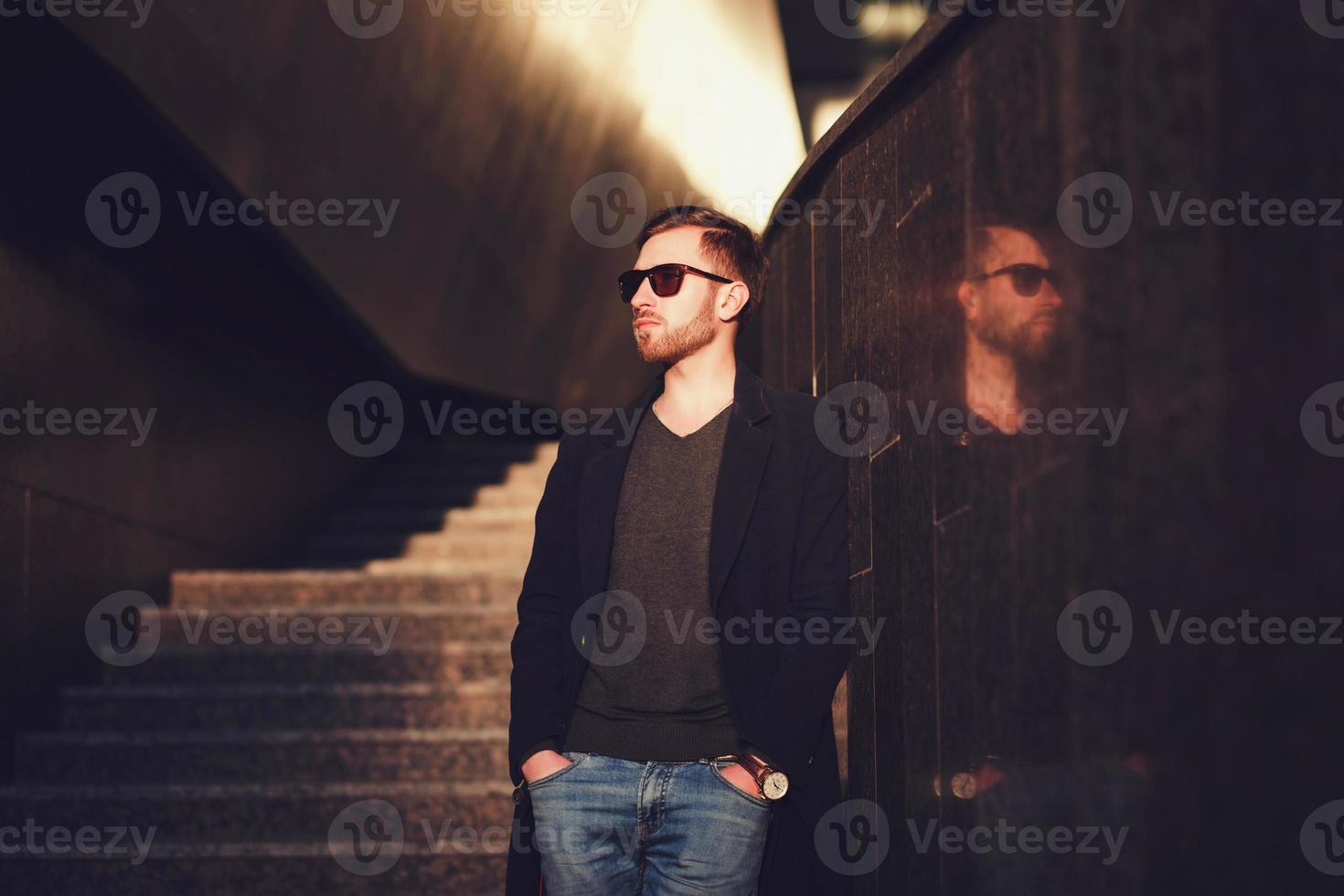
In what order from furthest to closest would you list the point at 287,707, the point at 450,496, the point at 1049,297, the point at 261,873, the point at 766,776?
the point at 450,496 → the point at 287,707 → the point at 261,873 → the point at 766,776 → the point at 1049,297

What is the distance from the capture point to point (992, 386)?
6.74 feet

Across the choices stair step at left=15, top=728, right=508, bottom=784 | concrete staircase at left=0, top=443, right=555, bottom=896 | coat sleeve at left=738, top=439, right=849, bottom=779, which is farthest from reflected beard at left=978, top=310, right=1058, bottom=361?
stair step at left=15, top=728, right=508, bottom=784

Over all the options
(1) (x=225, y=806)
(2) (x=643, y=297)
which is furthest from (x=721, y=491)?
(1) (x=225, y=806)

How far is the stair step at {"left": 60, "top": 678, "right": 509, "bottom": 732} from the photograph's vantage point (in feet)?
17.2

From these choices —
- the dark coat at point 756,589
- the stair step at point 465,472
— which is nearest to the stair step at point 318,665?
the stair step at point 465,472

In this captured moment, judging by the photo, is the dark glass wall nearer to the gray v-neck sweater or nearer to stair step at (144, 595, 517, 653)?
the gray v-neck sweater

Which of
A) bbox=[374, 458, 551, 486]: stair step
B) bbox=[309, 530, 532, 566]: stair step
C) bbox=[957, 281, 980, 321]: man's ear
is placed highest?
bbox=[374, 458, 551, 486]: stair step

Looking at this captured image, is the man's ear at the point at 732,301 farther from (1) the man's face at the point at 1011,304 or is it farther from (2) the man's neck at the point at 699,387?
(1) the man's face at the point at 1011,304

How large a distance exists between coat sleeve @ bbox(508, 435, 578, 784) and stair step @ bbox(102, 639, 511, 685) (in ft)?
9.34

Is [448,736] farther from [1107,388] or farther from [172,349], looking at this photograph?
[1107,388]

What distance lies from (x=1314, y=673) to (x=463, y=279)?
325 inches

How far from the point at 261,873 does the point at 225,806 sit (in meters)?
0.36

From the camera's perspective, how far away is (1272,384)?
147 centimetres

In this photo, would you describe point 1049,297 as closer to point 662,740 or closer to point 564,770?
point 662,740
